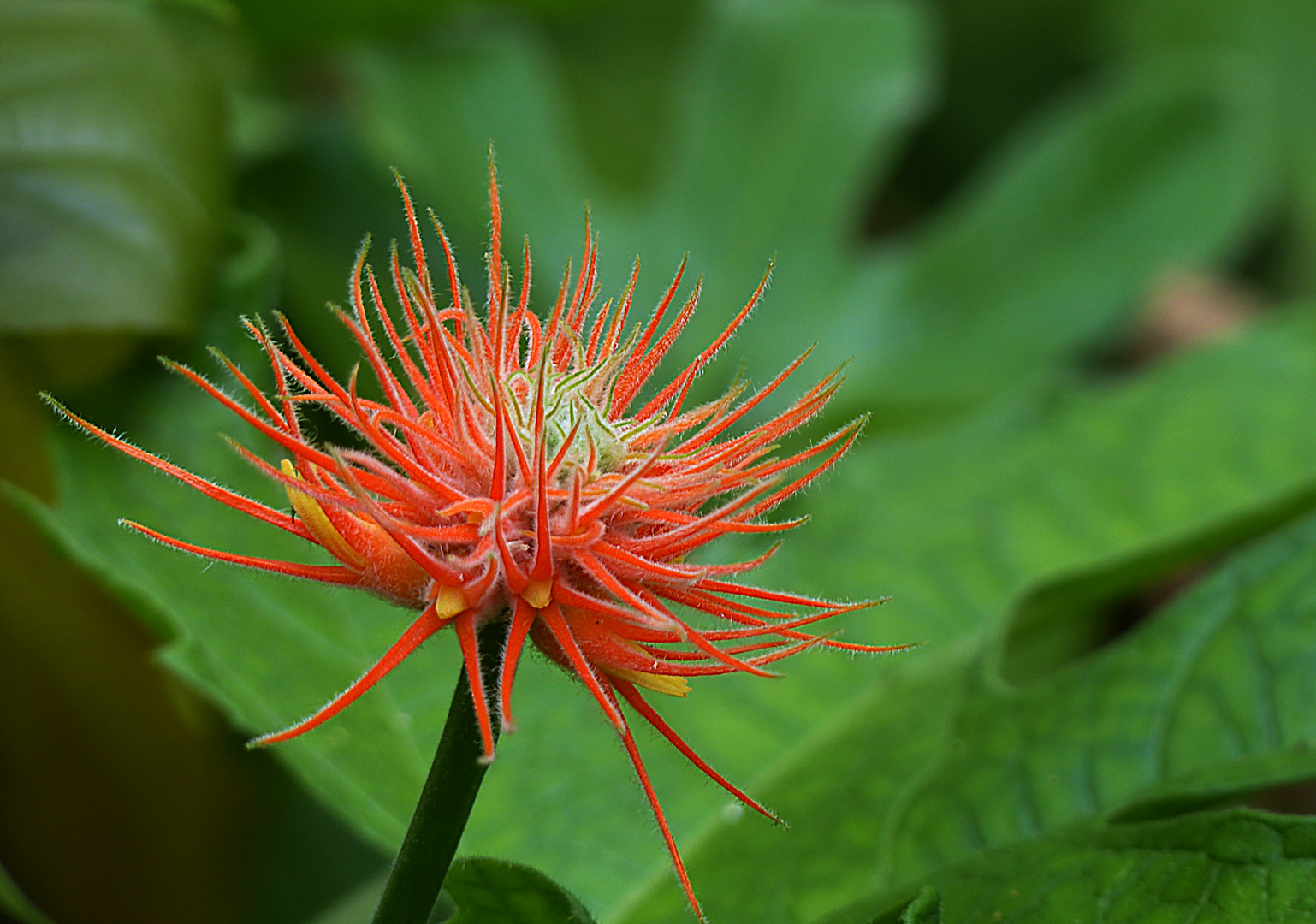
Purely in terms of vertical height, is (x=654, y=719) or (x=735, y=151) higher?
(x=735, y=151)

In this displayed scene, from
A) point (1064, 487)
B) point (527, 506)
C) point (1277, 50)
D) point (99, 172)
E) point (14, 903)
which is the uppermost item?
point (1277, 50)

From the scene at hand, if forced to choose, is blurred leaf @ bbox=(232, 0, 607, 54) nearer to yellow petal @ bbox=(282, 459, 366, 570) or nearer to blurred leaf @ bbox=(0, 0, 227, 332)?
blurred leaf @ bbox=(0, 0, 227, 332)

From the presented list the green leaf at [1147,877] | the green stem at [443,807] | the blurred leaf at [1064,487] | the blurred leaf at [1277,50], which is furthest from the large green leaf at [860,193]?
the green stem at [443,807]

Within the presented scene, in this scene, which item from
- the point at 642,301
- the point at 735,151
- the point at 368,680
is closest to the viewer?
the point at 368,680

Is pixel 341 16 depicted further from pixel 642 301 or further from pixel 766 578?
pixel 766 578

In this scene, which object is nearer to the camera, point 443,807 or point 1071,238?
point 443,807

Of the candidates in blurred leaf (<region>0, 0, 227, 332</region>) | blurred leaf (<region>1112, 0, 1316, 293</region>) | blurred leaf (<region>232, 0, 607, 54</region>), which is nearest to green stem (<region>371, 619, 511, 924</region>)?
blurred leaf (<region>0, 0, 227, 332</region>)

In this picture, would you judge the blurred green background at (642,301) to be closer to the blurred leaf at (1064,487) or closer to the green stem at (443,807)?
the blurred leaf at (1064,487)

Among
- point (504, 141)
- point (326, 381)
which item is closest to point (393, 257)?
point (326, 381)

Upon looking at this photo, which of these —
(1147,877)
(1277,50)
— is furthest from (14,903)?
(1277,50)
